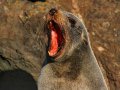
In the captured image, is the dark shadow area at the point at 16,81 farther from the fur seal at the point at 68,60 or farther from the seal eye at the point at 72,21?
the seal eye at the point at 72,21

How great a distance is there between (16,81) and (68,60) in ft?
9.41

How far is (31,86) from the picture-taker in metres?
7.63

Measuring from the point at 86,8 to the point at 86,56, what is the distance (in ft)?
7.90

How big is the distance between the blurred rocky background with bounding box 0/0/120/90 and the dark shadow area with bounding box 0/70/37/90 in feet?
0.60

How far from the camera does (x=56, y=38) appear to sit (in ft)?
16.5

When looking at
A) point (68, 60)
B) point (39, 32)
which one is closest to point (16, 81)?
point (39, 32)

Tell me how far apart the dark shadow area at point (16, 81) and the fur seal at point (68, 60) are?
2455 millimetres

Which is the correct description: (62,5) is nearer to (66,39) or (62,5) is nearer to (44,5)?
(44,5)

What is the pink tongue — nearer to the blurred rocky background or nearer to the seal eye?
the seal eye

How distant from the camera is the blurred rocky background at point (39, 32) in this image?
23.2ft

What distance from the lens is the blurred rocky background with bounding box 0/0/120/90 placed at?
7.08 metres

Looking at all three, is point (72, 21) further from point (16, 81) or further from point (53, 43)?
point (16, 81)

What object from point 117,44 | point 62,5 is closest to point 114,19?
point 117,44

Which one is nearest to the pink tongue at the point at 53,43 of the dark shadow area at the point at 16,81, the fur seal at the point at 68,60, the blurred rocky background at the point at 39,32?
the fur seal at the point at 68,60
